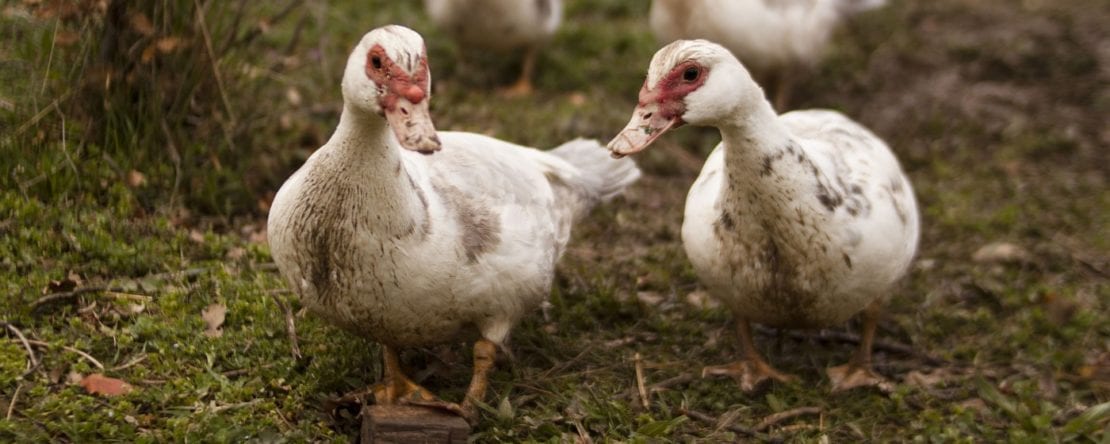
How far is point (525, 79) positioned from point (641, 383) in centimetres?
338

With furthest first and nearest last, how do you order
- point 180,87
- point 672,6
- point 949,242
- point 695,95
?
point 672,6
point 949,242
point 180,87
point 695,95

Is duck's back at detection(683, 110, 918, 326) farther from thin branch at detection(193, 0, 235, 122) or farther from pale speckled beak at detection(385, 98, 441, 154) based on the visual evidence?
thin branch at detection(193, 0, 235, 122)

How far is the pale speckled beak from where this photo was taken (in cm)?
301

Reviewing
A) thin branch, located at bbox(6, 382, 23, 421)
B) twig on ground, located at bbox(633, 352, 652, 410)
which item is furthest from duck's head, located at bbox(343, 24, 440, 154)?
twig on ground, located at bbox(633, 352, 652, 410)

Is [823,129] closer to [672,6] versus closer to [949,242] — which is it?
[949,242]

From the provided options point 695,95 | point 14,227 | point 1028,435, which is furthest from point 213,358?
point 1028,435

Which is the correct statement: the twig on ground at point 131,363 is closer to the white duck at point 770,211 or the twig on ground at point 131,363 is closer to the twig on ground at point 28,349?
the twig on ground at point 28,349

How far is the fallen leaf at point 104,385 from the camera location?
11.9ft

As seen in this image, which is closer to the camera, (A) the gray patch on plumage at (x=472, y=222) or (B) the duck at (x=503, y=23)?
(A) the gray patch on plumage at (x=472, y=222)

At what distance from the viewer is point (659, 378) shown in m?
4.34

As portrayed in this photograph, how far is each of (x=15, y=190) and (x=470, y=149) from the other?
5.76 ft

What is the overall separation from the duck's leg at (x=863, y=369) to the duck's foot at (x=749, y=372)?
0.17m

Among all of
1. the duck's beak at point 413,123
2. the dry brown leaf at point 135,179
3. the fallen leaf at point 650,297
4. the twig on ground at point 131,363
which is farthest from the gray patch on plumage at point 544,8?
the duck's beak at point 413,123

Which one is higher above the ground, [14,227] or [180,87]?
[180,87]
